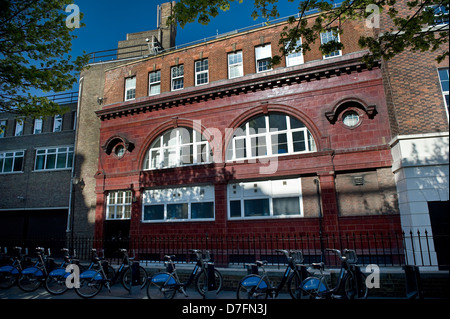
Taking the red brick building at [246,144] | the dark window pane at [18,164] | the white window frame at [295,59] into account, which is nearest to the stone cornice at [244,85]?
the red brick building at [246,144]

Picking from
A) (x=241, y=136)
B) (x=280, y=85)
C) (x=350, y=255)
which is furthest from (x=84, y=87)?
(x=350, y=255)

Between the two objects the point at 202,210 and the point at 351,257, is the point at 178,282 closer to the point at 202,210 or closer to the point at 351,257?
the point at 351,257

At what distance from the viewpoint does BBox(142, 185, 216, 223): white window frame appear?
46.6 ft

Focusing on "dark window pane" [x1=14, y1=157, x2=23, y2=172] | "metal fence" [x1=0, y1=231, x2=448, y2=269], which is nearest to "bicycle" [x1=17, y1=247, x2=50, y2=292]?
"metal fence" [x1=0, y1=231, x2=448, y2=269]

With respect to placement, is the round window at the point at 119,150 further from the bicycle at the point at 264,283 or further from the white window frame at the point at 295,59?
the bicycle at the point at 264,283

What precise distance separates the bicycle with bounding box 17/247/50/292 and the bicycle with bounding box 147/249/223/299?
4.35m

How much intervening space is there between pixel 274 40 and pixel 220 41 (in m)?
3.15

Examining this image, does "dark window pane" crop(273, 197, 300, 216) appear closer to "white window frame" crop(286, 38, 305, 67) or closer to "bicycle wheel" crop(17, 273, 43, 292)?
"white window frame" crop(286, 38, 305, 67)

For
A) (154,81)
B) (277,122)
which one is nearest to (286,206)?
(277,122)

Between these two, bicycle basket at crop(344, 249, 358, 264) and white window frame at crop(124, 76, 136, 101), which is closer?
bicycle basket at crop(344, 249, 358, 264)

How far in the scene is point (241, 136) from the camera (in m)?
14.3

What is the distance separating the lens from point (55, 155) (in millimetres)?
19453
